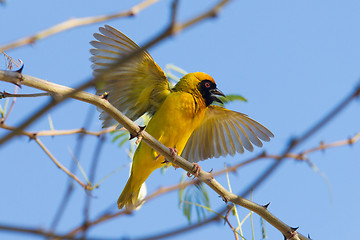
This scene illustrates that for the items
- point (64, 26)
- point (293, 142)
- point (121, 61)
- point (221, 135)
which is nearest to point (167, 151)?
point (64, 26)

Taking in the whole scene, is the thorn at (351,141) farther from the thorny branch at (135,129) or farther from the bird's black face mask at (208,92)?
the bird's black face mask at (208,92)

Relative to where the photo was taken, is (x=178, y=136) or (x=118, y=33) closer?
(x=118, y=33)

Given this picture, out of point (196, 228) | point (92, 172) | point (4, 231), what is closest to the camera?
point (4, 231)

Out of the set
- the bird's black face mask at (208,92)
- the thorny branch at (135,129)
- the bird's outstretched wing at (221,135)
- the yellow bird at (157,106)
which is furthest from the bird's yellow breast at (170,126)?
the thorny branch at (135,129)

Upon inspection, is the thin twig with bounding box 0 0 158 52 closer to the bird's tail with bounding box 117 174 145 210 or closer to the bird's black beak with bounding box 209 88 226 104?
→ the bird's tail with bounding box 117 174 145 210

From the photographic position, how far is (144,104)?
15.3 ft

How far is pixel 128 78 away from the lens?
175 inches

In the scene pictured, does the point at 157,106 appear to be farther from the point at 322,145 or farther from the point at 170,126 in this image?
the point at 322,145

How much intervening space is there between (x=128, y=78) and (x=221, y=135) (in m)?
1.38

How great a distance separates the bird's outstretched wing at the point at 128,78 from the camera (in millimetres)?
4070

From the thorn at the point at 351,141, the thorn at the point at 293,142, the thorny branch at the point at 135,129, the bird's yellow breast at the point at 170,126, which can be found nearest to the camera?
the thorn at the point at 293,142

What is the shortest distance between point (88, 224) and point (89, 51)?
322cm

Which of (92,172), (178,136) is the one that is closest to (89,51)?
(178,136)

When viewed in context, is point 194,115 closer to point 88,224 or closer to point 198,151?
point 198,151
